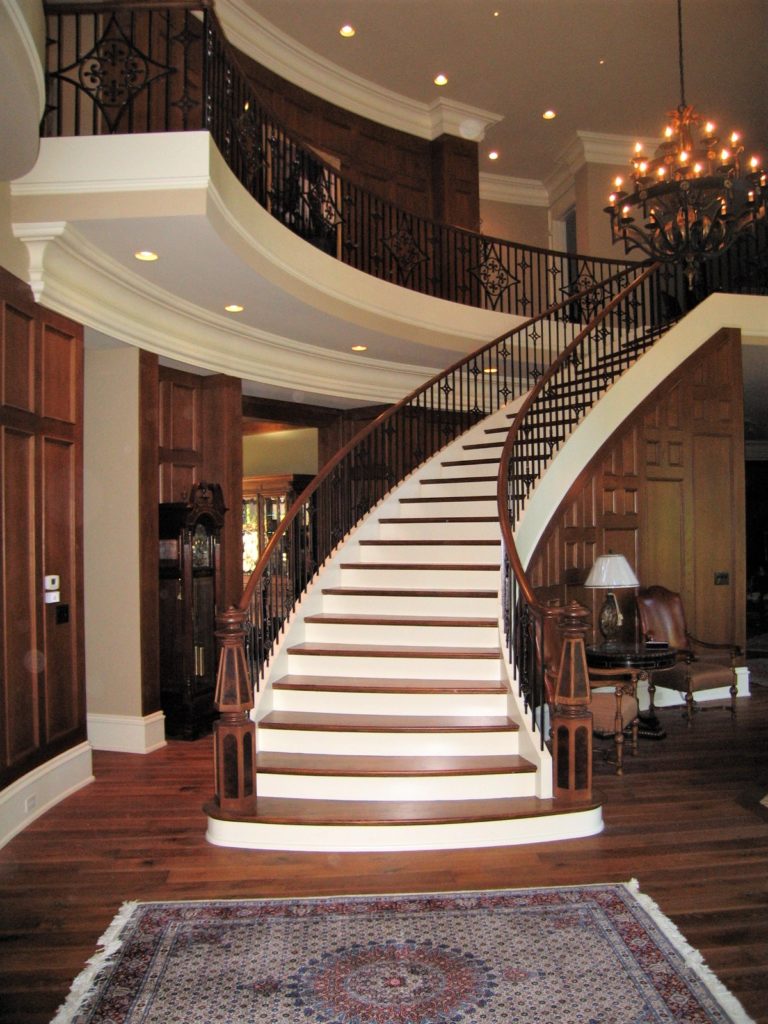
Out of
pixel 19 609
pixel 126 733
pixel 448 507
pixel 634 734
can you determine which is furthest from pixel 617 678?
pixel 19 609

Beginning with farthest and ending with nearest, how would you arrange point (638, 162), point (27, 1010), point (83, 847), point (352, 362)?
point (352, 362), point (638, 162), point (83, 847), point (27, 1010)

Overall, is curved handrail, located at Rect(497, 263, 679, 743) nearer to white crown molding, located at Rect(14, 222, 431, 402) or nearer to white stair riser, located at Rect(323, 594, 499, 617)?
white stair riser, located at Rect(323, 594, 499, 617)

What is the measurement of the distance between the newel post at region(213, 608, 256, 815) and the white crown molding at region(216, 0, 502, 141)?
276 inches

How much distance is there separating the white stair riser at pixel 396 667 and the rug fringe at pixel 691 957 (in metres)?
1.91

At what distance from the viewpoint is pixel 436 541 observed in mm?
6891

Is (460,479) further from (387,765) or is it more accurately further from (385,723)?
(387,765)

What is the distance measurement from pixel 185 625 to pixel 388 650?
186 cm

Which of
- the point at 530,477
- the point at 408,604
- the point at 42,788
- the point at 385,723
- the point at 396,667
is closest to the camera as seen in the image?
the point at 42,788

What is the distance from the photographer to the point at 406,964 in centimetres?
309

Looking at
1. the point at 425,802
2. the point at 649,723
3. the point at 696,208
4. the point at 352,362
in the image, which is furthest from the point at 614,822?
the point at 352,362

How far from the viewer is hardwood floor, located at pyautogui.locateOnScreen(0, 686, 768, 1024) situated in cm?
313

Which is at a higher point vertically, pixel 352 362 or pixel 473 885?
pixel 352 362

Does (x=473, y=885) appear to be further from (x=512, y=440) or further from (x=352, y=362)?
(x=352, y=362)

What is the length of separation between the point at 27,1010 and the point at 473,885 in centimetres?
192
